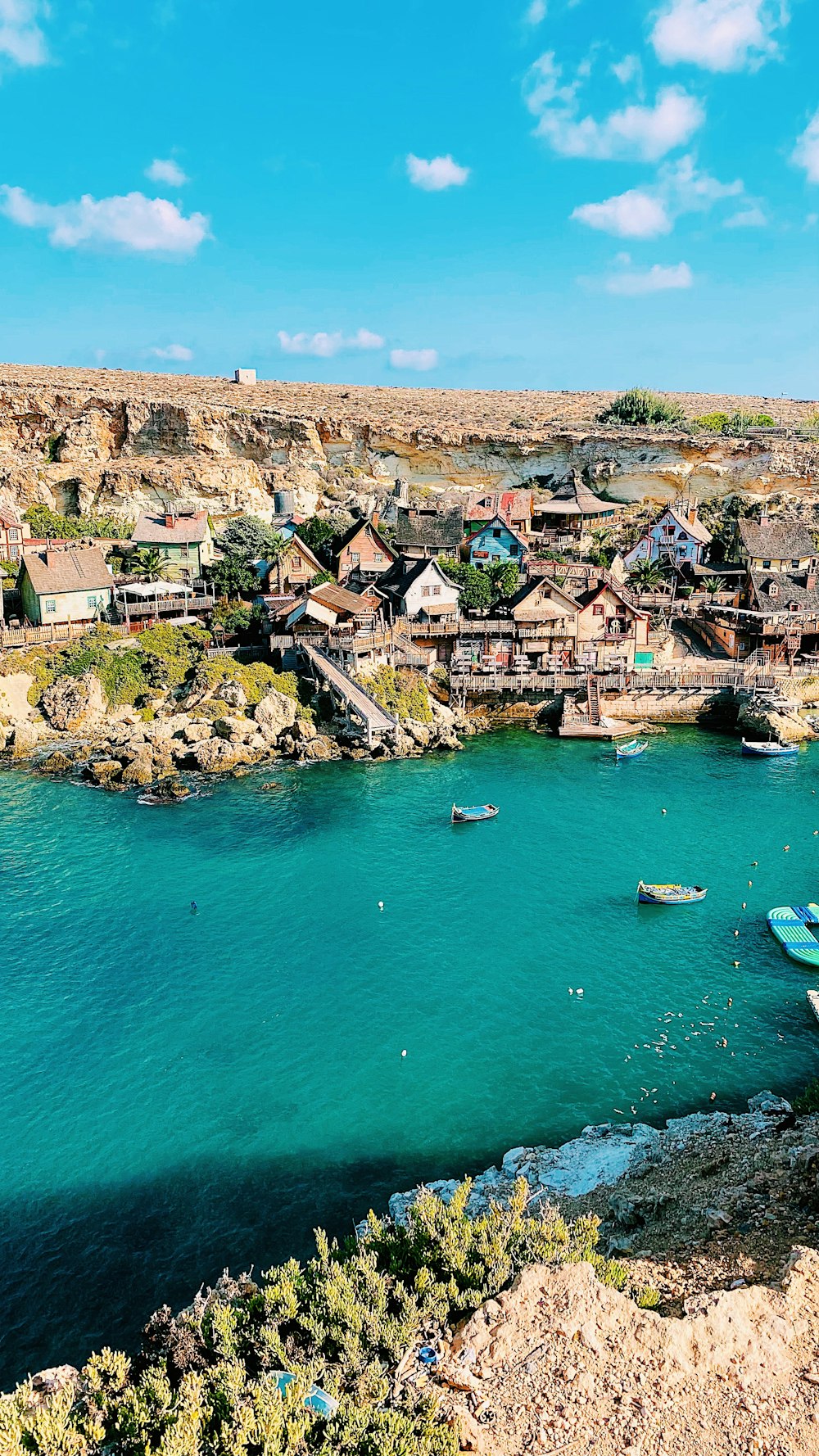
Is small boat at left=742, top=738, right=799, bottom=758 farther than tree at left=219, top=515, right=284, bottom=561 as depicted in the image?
No

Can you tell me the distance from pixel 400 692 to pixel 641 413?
7659 cm

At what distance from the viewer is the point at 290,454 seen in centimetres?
10950

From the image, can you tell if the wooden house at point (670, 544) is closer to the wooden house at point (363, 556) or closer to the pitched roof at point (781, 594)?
the pitched roof at point (781, 594)

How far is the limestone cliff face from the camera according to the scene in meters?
99.3

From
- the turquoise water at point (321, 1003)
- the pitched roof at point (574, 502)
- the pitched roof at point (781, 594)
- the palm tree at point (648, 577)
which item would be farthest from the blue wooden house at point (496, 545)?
the turquoise water at point (321, 1003)

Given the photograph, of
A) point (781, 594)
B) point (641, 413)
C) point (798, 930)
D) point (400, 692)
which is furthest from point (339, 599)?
point (641, 413)

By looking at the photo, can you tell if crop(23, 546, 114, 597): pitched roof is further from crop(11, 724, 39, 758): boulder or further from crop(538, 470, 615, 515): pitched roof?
crop(538, 470, 615, 515): pitched roof

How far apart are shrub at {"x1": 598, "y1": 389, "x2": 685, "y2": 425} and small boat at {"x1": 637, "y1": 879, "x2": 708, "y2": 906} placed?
313ft

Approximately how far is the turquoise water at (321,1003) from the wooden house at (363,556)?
33.7m

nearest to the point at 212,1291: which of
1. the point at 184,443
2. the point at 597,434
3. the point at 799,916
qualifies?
the point at 799,916

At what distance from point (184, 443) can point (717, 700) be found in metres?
67.8

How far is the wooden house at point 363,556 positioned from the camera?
280 ft

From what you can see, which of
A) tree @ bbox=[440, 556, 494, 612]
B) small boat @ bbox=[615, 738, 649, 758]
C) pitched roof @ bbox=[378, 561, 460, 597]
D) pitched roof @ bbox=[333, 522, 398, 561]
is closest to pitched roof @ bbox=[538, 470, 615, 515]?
tree @ bbox=[440, 556, 494, 612]

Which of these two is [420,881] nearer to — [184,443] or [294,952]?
[294,952]
